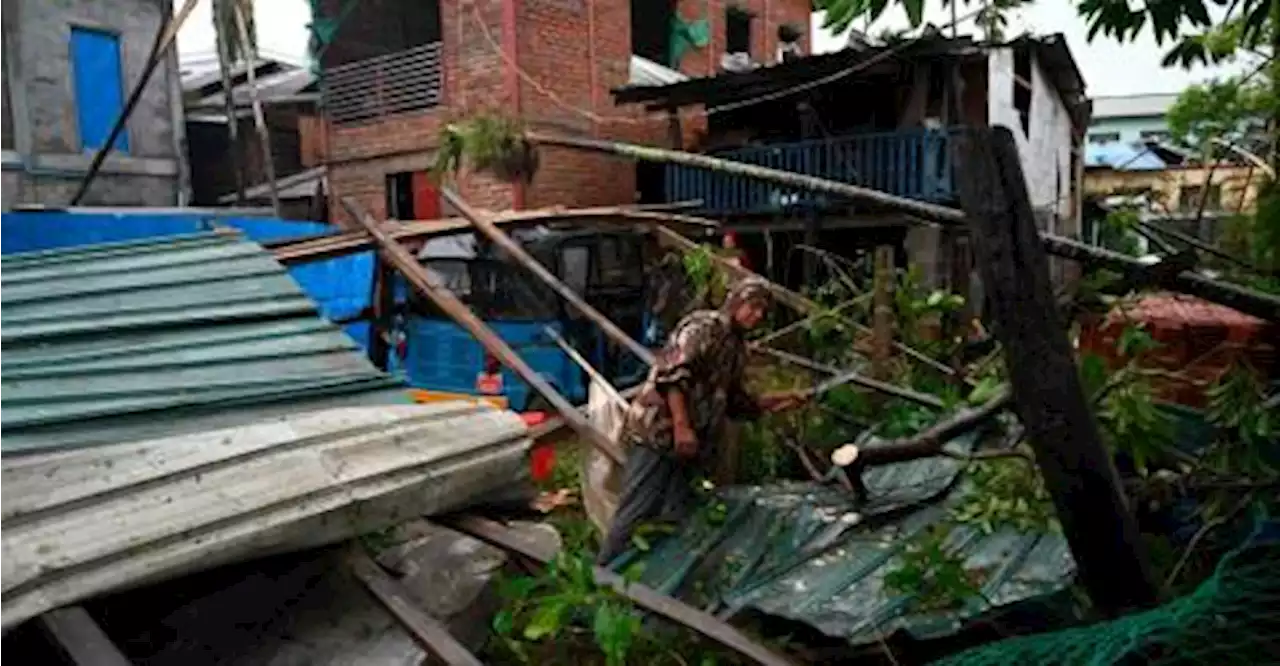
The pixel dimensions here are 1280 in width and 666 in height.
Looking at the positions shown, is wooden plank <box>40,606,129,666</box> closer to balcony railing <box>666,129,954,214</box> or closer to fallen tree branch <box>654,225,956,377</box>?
fallen tree branch <box>654,225,956,377</box>

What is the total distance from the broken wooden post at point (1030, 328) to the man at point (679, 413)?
8.05 ft

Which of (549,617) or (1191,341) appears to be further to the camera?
(1191,341)

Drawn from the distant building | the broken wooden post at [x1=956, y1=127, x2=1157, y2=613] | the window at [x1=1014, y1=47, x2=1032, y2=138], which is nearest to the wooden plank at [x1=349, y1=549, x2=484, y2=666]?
the broken wooden post at [x1=956, y1=127, x2=1157, y2=613]

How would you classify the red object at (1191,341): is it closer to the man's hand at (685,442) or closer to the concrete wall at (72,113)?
the man's hand at (685,442)

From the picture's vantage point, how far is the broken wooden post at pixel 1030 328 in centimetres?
161

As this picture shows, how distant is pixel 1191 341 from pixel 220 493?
369 cm

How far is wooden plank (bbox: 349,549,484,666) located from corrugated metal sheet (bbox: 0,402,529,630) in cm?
14

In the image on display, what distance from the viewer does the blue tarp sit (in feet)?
30.4

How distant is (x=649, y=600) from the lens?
8.77 ft

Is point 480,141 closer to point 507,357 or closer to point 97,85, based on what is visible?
point 507,357

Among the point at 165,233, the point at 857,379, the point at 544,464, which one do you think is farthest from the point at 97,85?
the point at 857,379

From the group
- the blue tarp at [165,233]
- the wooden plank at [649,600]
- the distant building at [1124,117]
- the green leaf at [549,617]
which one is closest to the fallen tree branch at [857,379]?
the wooden plank at [649,600]

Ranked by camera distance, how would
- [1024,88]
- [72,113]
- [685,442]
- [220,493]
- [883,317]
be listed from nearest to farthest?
[220,493] → [685,442] → [883,317] → [72,113] → [1024,88]

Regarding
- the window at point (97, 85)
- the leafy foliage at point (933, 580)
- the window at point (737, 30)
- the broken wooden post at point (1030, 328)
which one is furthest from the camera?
the window at point (737, 30)
